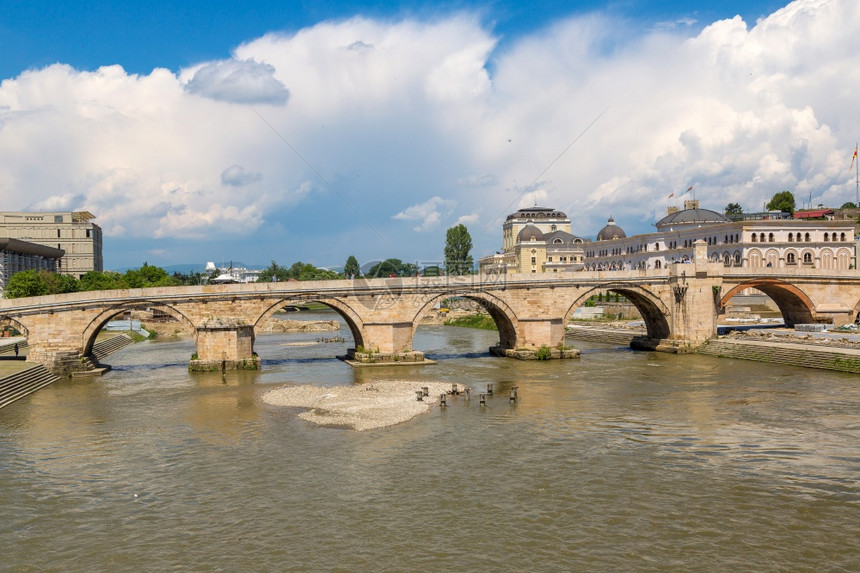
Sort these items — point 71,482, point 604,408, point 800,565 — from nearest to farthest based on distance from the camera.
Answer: point 800,565, point 71,482, point 604,408

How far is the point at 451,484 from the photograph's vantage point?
19.9 metres

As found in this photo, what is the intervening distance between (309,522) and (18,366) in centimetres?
2935

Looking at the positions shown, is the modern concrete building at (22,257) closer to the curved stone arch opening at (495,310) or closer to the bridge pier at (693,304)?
the curved stone arch opening at (495,310)

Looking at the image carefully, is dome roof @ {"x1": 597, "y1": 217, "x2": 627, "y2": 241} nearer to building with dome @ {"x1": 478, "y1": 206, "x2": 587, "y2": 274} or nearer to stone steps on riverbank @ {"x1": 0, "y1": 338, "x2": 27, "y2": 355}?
building with dome @ {"x1": 478, "y1": 206, "x2": 587, "y2": 274}

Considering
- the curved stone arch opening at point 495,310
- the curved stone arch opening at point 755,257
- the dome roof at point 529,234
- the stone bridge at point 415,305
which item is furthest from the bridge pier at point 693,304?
the dome roof at point 529,234

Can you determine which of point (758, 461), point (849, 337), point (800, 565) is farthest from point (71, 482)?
point (849, 337)

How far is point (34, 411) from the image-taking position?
30594mm

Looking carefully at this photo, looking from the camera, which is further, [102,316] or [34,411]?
[102,316]

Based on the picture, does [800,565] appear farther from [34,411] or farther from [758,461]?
[34,411]

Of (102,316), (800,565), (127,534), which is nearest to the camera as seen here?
(800,565)

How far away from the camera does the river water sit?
15562mm

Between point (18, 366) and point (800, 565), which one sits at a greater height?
point (18, 366)

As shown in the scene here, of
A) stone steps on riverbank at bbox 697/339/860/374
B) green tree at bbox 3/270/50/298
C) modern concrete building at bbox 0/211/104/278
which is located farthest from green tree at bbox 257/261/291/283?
stone steps on riverbank at bbox 697/339/860/374

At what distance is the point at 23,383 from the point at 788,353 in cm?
4249
